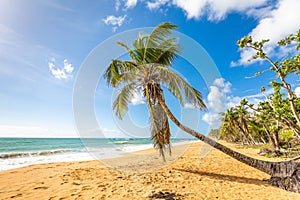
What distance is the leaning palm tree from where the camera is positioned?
535 centimetres

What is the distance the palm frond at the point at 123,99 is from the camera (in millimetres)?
6736

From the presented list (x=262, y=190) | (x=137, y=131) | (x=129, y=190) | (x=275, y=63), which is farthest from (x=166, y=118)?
(x=275, y=63)

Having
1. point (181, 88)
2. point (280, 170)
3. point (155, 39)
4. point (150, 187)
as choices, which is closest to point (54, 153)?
point (150, 187)

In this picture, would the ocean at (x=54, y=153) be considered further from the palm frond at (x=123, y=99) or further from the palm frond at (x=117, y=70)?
the palm frond at (x=117, y=70)

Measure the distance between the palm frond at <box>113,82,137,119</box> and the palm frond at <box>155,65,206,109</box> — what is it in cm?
161

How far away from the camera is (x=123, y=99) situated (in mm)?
7152

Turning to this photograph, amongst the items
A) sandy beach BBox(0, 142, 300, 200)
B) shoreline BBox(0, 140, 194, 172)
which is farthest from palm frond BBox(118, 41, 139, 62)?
shoreline BBox(0, 140, 194, 172)

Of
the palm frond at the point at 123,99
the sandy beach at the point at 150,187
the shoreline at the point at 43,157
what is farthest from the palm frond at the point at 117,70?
the shoreline at the point at 43,157

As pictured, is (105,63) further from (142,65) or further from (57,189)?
(57,189)

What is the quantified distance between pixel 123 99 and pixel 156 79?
1.88 m

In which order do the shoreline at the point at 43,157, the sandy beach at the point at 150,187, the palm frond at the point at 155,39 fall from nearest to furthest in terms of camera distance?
the sandy beach at the point at 150,187, the palm frond at the point at 155,39, the shoreline at the point at 43,157

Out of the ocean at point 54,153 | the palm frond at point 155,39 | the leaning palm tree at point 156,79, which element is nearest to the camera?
the leaning palm tree at point 156,79

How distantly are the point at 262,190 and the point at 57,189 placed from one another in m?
5.77

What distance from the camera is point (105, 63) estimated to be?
7.02m
